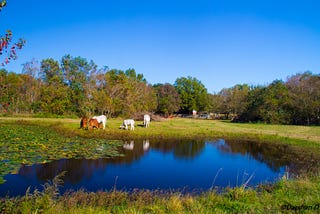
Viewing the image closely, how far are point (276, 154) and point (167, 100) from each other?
1704 inches

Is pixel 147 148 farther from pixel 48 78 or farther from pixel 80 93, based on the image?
pixel 48 78

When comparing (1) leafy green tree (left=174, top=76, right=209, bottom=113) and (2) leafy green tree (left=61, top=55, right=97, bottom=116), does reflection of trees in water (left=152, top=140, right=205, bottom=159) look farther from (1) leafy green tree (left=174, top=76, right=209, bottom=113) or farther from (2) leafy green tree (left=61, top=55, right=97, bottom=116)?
(1) leafy green tree (left=174, top=76, right=209, bottom=113)

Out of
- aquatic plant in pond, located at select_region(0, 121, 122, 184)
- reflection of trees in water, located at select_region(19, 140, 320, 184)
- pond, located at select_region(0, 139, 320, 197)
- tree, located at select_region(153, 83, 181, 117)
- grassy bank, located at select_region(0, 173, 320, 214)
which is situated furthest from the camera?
tree, located at select_region(153, 83, 181, 117)

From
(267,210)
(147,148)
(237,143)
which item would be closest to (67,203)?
(267,210)

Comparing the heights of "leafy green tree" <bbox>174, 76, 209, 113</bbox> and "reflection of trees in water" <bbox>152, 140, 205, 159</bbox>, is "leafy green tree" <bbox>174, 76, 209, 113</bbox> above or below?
above

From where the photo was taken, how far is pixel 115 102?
38.3 meters

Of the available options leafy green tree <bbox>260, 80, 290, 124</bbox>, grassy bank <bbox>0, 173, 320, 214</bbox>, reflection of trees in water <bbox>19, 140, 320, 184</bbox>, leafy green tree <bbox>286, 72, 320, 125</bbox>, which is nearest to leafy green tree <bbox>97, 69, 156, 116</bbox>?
leafy green tree <bbox>260, 80, 290, 124</bbox>

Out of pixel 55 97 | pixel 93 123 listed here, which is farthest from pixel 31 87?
pixel 93 123

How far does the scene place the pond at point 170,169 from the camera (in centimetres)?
839

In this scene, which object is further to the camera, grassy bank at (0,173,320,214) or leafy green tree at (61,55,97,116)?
leafy green tree at (61,55,97,116)

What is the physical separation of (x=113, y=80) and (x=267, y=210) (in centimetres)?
3800

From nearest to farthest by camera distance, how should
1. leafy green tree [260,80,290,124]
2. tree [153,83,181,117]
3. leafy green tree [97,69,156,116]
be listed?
leafy green tree [260,80,290,124] → leafy green tree [97,69,156,116] → tree [153,83,181,117]

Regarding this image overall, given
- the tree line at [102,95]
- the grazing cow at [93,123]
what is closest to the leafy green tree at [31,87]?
the tree line at [102,95]

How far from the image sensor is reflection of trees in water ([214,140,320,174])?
1175 centimetres
